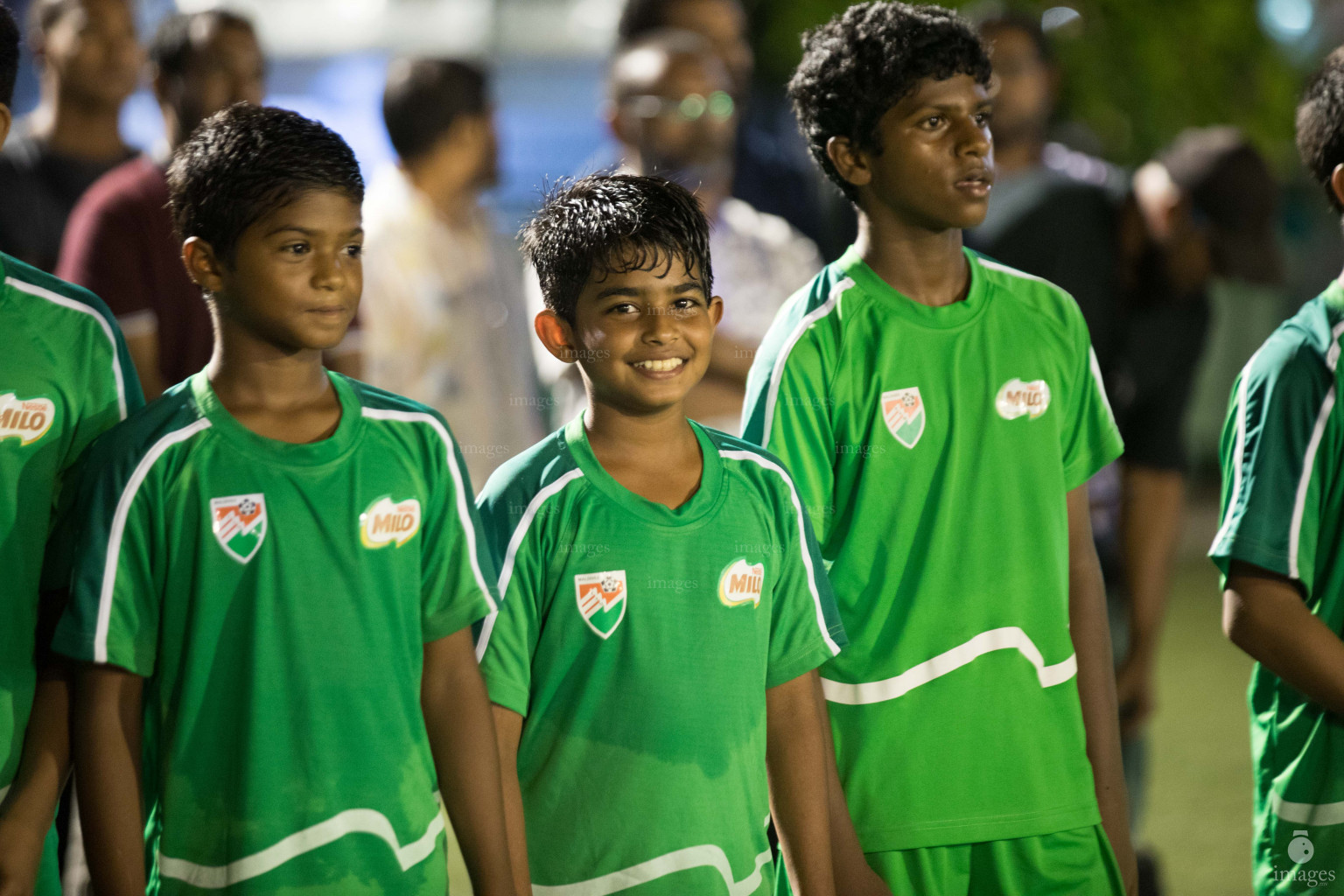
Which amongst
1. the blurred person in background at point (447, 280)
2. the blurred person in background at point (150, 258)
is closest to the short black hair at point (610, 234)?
the blurred person in background at point (150, 258)

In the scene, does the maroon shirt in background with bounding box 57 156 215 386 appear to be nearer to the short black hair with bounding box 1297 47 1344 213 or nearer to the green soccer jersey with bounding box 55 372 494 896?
the green soccer jersey with bounding box 55 372 494 896

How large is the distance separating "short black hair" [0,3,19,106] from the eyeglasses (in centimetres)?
179

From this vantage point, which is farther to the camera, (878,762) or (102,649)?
(878,762)

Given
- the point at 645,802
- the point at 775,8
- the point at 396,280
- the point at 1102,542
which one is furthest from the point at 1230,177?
the point at 775,8

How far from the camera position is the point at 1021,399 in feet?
7.39

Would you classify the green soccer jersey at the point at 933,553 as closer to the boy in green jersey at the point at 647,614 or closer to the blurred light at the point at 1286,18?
the boy in green jersey at the point at 647,614

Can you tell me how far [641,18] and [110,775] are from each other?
3.46 metres

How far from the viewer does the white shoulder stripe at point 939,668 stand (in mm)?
2178

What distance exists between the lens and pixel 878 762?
7.12ft

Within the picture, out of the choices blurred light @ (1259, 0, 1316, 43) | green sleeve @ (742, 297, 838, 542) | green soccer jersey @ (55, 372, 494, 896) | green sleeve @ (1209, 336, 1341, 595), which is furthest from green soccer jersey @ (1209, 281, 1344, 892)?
blurred light @ (1259, 0, 1316, 43)

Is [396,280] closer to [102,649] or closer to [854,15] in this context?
[854,15]

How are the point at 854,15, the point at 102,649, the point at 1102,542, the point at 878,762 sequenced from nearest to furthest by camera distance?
1. the point at 102,649
2. the point at 878,762
3. the point at 854,15
4. the point at 1102,542

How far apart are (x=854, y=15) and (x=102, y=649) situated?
5.14ft

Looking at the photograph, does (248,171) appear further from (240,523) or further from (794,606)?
(794,606)
